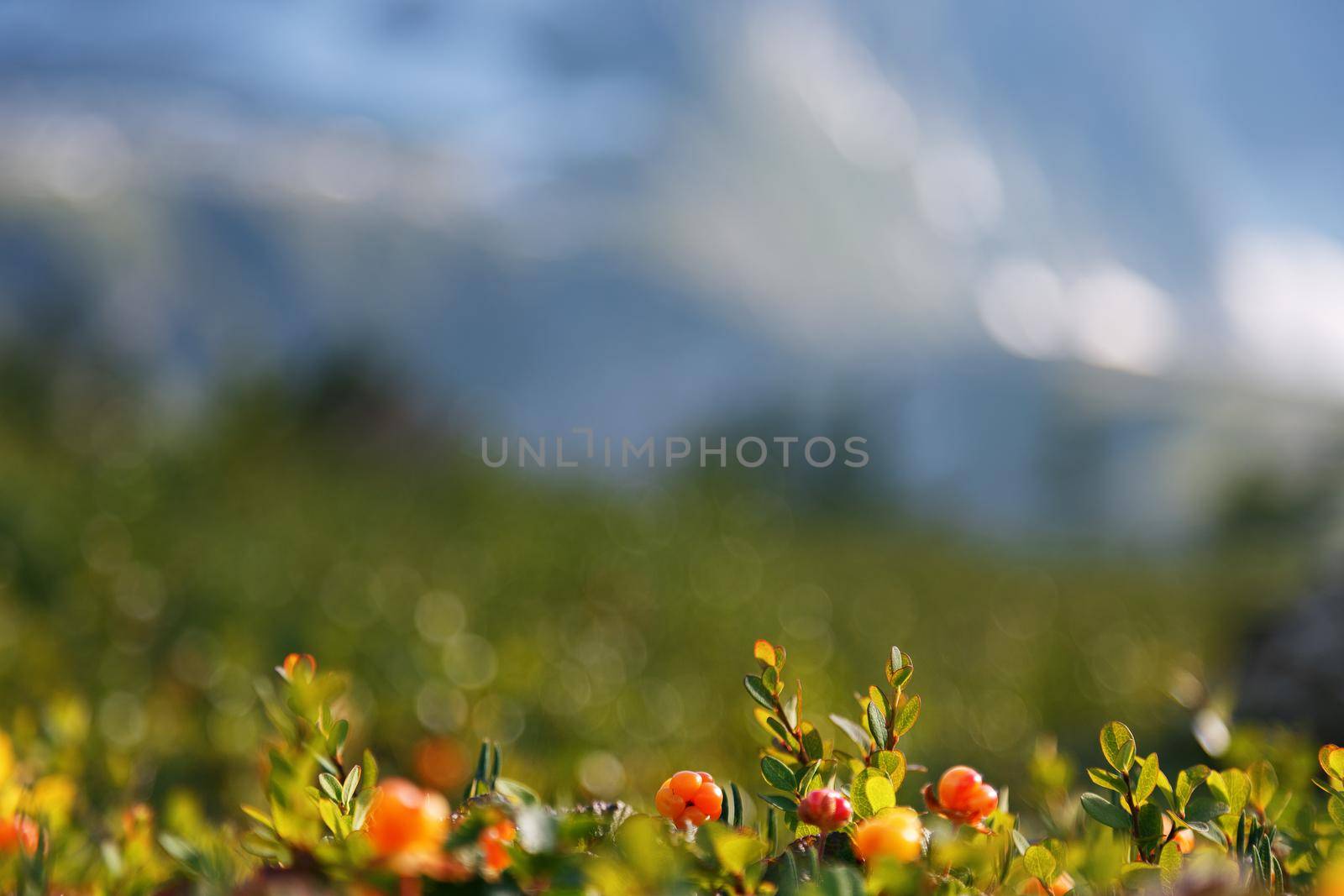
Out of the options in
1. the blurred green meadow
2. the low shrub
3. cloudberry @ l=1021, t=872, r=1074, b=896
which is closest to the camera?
the low shrub

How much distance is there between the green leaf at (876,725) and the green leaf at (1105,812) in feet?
0.46

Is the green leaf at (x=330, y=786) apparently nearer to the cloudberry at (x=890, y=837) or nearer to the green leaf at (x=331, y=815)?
the green leaf at (x=331, y=815)

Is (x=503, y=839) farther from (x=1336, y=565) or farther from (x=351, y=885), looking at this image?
(x=1336, y=565)

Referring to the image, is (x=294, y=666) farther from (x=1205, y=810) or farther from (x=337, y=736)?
(x=1205, y=810)

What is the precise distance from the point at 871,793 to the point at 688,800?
12cm

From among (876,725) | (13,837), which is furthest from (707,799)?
(13,837)

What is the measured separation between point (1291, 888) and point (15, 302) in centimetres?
1102

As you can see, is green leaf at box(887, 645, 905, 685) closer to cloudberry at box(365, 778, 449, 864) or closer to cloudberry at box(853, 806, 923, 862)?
cloudberry at box(853, 806, 923, 862)

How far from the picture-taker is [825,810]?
552mm

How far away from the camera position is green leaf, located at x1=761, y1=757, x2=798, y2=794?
0.61m

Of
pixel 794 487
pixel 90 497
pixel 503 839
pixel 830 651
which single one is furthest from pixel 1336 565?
pixel 794 487

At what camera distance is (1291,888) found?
627mm

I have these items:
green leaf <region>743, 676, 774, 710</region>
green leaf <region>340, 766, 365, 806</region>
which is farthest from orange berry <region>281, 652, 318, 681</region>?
green leaf <region>743, 676, 774, 710</region>

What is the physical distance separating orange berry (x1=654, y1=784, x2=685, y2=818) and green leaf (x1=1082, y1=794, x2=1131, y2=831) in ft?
0.89
